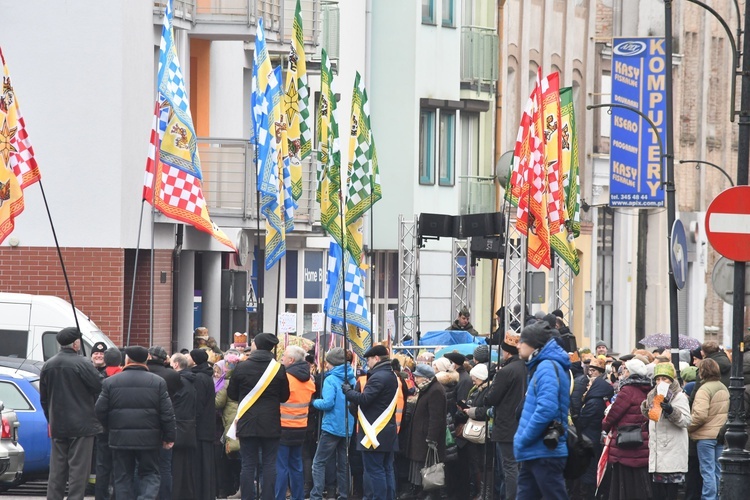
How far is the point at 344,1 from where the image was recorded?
138ft

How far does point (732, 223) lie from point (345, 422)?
18.1ft

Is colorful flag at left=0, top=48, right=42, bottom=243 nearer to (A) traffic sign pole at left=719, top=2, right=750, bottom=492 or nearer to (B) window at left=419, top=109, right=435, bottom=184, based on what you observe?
(A) traffic sign pole at left=719, top=2, right=750, bottom=492

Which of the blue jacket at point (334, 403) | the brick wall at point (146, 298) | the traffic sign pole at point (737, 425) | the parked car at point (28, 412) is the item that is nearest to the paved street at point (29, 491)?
the parked car at point (28, 412)

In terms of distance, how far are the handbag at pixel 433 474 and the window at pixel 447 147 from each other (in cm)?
2349

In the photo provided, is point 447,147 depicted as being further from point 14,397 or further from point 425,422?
point 14,397

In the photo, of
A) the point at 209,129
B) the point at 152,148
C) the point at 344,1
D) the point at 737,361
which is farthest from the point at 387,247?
the point at 737,361

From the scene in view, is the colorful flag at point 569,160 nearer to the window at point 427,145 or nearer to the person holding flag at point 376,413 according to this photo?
the window at point 427,145

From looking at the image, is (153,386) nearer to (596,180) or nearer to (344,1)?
(344,1)

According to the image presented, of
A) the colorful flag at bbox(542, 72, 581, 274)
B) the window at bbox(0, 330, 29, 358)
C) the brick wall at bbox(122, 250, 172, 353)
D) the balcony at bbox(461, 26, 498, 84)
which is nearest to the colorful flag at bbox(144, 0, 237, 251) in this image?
the window at bbox(0, 330, 29, 358)

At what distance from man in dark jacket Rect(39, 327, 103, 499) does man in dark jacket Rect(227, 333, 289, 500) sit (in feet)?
4.93

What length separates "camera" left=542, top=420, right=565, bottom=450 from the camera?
54.9 feet

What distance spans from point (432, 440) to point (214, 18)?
1278 cm

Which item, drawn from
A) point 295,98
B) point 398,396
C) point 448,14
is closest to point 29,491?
point 398,396

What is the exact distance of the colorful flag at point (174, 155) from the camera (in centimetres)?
2438
